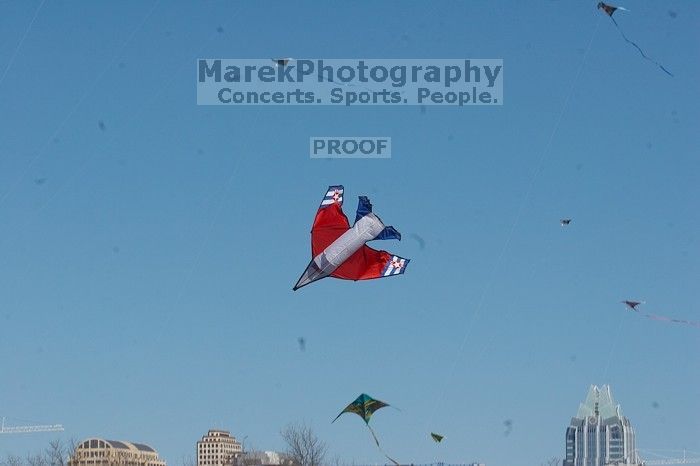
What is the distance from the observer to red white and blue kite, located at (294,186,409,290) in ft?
174

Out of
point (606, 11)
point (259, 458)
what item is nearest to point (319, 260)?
point (606, 11)

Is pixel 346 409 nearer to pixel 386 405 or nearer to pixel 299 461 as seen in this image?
pixel 386 405

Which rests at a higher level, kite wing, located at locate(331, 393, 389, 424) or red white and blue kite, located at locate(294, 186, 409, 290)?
red white and blue kite, located at locate(294, 186, 409, 290)

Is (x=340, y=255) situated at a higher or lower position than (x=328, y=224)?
lower

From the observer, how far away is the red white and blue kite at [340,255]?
5319 centimetres

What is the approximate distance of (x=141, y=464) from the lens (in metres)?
183

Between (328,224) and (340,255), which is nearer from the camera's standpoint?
(340,255)

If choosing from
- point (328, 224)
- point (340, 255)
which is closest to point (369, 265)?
point (340, 255)

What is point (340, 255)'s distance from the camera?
175 ft

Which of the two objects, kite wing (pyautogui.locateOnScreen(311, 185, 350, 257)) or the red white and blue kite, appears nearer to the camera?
the red white and blue kite

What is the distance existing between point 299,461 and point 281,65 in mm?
58700

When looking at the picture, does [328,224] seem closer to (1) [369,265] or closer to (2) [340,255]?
(2) [340,255]

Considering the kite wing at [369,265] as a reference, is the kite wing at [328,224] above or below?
above

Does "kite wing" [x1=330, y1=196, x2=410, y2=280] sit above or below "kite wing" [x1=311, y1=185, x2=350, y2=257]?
below
